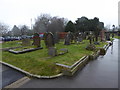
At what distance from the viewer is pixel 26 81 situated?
16.3 feet

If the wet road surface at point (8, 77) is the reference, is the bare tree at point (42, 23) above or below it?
above

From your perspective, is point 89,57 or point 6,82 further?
point 89,57

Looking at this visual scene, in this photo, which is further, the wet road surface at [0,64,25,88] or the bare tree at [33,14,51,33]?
the bare tree at [33,14,51,33]

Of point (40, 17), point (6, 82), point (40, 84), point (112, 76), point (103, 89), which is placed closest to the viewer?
point (103, 89)

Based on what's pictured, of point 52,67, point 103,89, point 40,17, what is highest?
point 40,17

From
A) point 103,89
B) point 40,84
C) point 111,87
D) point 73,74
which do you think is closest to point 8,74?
point 40,84

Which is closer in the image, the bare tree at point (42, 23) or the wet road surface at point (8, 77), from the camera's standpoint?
the wet road surface at point (8, 77)

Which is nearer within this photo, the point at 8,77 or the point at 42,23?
the point at 8,77

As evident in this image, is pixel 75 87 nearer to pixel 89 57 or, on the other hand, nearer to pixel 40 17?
pixel 89 57

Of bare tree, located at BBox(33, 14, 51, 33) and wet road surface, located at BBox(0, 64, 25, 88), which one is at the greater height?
bare tree, located at BBox(33, 14, 51, 33)

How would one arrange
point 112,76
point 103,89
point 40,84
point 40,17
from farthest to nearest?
point 40,17, point 112,76, point 40,84, point 103,89

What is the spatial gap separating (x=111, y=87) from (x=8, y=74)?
18.9 ft

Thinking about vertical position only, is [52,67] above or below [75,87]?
above

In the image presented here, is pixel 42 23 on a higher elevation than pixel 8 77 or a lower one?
higher
